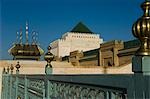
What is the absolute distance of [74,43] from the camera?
174 feet

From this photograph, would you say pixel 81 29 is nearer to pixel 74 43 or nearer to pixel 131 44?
pixel 74 43

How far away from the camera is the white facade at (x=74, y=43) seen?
168ft

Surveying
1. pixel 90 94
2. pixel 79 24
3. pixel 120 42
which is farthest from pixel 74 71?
pixel 79 24

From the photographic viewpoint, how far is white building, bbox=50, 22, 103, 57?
5138 cm

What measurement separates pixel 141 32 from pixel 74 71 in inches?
786

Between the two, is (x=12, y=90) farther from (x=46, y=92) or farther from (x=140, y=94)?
(x=140, y=94)


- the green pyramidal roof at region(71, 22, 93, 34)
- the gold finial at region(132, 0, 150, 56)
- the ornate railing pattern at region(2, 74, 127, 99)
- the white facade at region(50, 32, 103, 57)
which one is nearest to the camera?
the gold finial at region(132, 0, 150, 56)

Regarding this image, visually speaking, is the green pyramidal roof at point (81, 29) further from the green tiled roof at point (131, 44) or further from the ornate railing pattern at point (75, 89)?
the ornate railing pattern at point (75, 89)

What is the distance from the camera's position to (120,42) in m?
27.0

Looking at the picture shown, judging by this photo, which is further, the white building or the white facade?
the white building

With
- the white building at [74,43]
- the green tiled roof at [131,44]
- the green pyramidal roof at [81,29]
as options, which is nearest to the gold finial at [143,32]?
the green tiled roof at [131,44]

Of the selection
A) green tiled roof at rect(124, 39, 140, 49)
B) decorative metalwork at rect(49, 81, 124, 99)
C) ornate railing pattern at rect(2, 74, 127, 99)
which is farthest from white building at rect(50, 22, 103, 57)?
decorative metalwork at rect(49, 81, 124, 99)

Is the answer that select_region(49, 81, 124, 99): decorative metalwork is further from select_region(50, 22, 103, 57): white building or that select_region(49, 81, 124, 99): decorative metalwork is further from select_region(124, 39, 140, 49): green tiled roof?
select_region(50, 22, 103, 57): white building

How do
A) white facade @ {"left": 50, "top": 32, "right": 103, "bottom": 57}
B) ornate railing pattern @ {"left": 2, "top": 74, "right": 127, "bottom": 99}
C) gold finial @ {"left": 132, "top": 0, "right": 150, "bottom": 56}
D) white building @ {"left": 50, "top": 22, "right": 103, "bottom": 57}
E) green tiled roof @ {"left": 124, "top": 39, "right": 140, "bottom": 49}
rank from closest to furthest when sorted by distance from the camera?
gold finial @ {"left": 132, "top": 0, "right": 150, "bottom": 56} < ornate railing pattern @ {"left": 2, "top": 74, "right": 127, "bottom": 99} < green tiled roof @ {"left": 124, "top": 39, "right": 140, "bottom": 49} < white facade @ {"left": 50, "top": 32, "right": 103, "bottom": 57} < white building @ {"left": 50, "top": 22, "right": 103, "bottom": 57}
